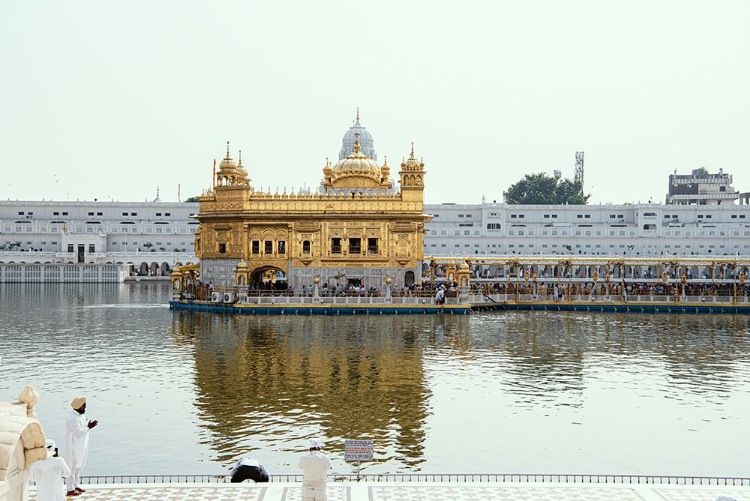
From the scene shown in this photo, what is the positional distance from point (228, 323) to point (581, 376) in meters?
24.6

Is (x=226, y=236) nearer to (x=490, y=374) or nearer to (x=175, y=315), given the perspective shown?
(x=175, y=315)

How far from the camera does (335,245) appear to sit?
63000 millimetres

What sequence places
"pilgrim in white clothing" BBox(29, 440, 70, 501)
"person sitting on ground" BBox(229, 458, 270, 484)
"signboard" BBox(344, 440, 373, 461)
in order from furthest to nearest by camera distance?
"person sitting on ground" BBox(229, 458, 270, 484)
"signboard" BBox(344, 440, 373, 461)
"pilgrim in white clothing" BBox(29, 440, 70, 501)

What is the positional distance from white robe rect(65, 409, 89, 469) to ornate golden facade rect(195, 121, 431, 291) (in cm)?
4504

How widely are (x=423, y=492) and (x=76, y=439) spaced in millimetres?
6533

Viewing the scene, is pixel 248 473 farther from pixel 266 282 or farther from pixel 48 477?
pixel 266 282

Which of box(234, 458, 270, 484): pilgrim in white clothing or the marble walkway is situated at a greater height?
box(234, 458, 270, 484): pilgrim in white clothing

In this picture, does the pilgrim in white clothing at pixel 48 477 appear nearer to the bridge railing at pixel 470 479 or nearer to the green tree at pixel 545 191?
the bridge railing at pixel 470 479

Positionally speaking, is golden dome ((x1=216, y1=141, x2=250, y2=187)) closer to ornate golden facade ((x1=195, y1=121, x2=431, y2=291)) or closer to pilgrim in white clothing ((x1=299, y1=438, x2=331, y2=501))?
ornate golden facade ((x1=195, y1=121, x2=431, y2=291))

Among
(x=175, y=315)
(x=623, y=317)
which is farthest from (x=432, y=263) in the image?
(x=175, y=315)

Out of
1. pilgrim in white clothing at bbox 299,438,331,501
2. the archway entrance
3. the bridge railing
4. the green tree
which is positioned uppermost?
the green tree

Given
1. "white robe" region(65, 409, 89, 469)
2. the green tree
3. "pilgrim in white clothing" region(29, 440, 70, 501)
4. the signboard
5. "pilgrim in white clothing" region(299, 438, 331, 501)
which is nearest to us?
"pilgrim in white clothing" region(29, 440, 70, 501)

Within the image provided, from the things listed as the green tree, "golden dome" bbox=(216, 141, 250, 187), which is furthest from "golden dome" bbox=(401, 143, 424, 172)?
the green tree

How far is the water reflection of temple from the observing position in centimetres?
2248
